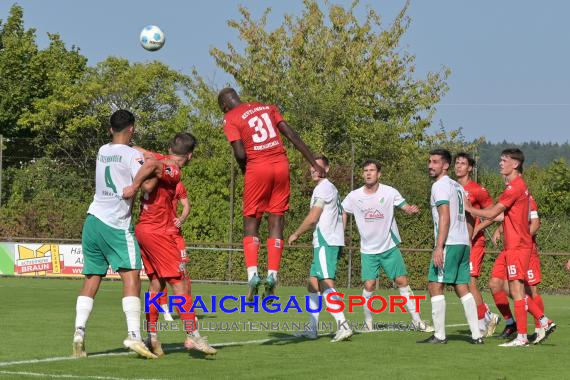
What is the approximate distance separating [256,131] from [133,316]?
2.33m

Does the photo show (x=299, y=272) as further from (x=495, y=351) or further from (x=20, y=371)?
(x=20, y=371)

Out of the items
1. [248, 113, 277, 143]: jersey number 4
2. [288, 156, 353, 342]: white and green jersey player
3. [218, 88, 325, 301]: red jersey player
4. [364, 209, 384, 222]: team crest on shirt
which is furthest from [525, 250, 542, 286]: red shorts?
[248, 113, 277, 143]: jersey number 4

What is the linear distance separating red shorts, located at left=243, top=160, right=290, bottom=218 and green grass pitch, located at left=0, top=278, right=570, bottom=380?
4.89 ft

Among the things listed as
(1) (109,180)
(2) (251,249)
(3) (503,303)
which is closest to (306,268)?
(3) (503,303)

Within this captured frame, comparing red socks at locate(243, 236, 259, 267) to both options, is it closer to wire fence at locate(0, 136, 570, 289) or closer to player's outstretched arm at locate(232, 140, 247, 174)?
player's outstretched arm at locate(232, 140, 247, 174)

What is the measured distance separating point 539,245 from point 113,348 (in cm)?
2066

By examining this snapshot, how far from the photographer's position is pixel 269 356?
10.4 metres

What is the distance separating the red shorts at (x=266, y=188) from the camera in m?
11.0

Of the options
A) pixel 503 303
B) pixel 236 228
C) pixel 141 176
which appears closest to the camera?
pixel 141 176

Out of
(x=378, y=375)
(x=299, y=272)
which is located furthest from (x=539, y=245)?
(x=378, y=375)

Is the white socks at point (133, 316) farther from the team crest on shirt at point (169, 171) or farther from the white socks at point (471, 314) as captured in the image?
the white socks at point (471, 314)

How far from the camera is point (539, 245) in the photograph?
1165 inches

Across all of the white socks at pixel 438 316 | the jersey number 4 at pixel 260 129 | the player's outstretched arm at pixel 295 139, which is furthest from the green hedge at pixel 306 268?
the jersey number 4 at pixel 260 129

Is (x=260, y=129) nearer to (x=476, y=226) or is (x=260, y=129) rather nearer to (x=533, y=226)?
(x=533, y=226)
